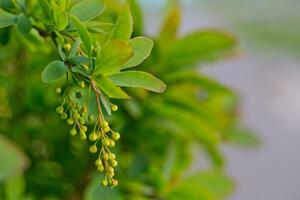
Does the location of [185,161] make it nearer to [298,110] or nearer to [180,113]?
[180,113]

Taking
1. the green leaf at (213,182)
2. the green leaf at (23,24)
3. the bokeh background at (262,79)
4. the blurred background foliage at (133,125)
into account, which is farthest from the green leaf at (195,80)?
the bokeh background at (262,79)

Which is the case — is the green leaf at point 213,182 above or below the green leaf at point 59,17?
above

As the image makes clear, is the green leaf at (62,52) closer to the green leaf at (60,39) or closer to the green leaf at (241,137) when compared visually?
the green leaf at (60,39)

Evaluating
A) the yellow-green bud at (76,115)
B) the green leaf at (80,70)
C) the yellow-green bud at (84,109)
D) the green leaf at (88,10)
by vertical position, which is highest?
the green leaf at (88,10)

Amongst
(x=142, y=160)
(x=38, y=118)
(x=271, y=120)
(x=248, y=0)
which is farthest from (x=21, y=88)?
(x=248, y=0)

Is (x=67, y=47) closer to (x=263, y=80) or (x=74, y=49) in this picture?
(x=74, y=49)

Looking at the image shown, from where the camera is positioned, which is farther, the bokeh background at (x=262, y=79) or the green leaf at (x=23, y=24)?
the bokeh background at (x=262, y=79)
